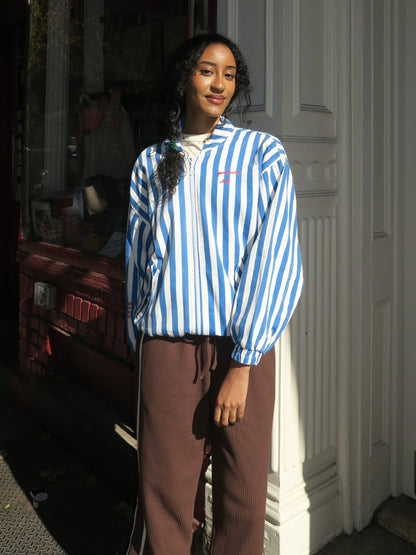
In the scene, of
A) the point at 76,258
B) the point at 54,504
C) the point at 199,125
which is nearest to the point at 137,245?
the point at 199,125

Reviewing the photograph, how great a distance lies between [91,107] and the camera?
3986mm

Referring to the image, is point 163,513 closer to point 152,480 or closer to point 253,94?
point 152,480

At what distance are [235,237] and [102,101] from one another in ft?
7.74

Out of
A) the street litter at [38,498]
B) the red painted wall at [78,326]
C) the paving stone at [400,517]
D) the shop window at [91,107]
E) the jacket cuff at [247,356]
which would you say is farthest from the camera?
the red painted wall at [78,326]

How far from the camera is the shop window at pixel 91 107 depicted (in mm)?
3439

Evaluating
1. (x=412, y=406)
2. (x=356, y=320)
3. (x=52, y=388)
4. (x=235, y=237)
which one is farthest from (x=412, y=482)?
(x=52, y=388)

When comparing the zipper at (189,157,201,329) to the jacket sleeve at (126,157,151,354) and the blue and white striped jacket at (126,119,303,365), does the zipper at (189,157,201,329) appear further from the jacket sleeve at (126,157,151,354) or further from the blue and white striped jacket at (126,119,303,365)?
the jacket sleeve at (126,157,151,354)

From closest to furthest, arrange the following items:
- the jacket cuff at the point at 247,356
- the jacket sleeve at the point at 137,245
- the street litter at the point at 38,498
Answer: the jacket cuff at the point at 247,356 < the jacket sleeve at the point at 137,245 < the street litter at the point at 38,498

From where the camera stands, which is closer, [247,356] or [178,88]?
[247,356]

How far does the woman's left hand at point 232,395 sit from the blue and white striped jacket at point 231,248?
5 centimetres

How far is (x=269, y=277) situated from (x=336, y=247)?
95 cm

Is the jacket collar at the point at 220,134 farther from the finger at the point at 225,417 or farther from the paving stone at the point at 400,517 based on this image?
the paving stone at the point at 400,517

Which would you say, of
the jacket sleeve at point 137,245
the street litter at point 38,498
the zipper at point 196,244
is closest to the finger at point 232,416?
the zipper at point 196,244

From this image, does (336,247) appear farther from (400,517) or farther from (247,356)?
(400,517)
